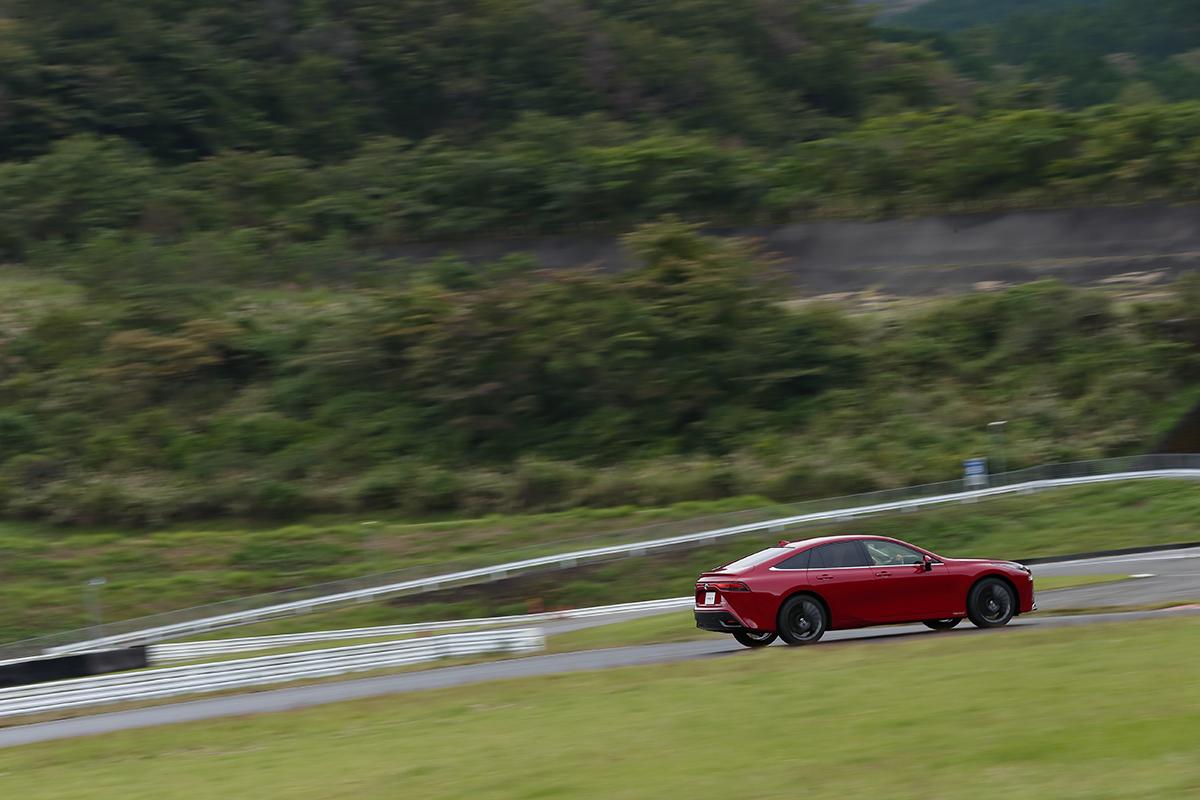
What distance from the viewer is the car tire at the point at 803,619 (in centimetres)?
1736

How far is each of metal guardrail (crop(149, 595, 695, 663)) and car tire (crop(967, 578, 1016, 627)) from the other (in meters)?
12.7

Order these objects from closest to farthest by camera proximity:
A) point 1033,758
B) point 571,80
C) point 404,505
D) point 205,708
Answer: point 1033,758
point 205,708
point 404,505
point 571,80

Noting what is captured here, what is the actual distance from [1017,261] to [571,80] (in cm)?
3231

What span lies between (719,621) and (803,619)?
1094mm

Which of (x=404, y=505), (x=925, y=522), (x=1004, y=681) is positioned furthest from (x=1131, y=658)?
(x=404, y=505)

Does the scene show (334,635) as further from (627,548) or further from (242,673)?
(627,548)

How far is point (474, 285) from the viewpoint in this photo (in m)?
57.4

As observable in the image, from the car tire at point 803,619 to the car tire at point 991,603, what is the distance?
6.61ft

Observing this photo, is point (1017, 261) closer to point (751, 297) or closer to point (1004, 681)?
point (751, 297)

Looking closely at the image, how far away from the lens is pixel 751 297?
53469 millimetres

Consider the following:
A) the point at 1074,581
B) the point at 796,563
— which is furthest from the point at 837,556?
the point at 1074,581

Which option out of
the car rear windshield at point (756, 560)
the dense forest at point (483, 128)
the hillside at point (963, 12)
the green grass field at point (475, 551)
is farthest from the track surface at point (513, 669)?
the hillside at point (963, 12)

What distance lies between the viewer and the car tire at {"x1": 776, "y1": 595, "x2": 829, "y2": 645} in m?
17.4

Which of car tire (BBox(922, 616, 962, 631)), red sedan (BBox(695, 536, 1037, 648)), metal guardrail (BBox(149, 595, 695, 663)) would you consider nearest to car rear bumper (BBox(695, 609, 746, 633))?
red sedan (BBox(695, 536, 1037, 648))
